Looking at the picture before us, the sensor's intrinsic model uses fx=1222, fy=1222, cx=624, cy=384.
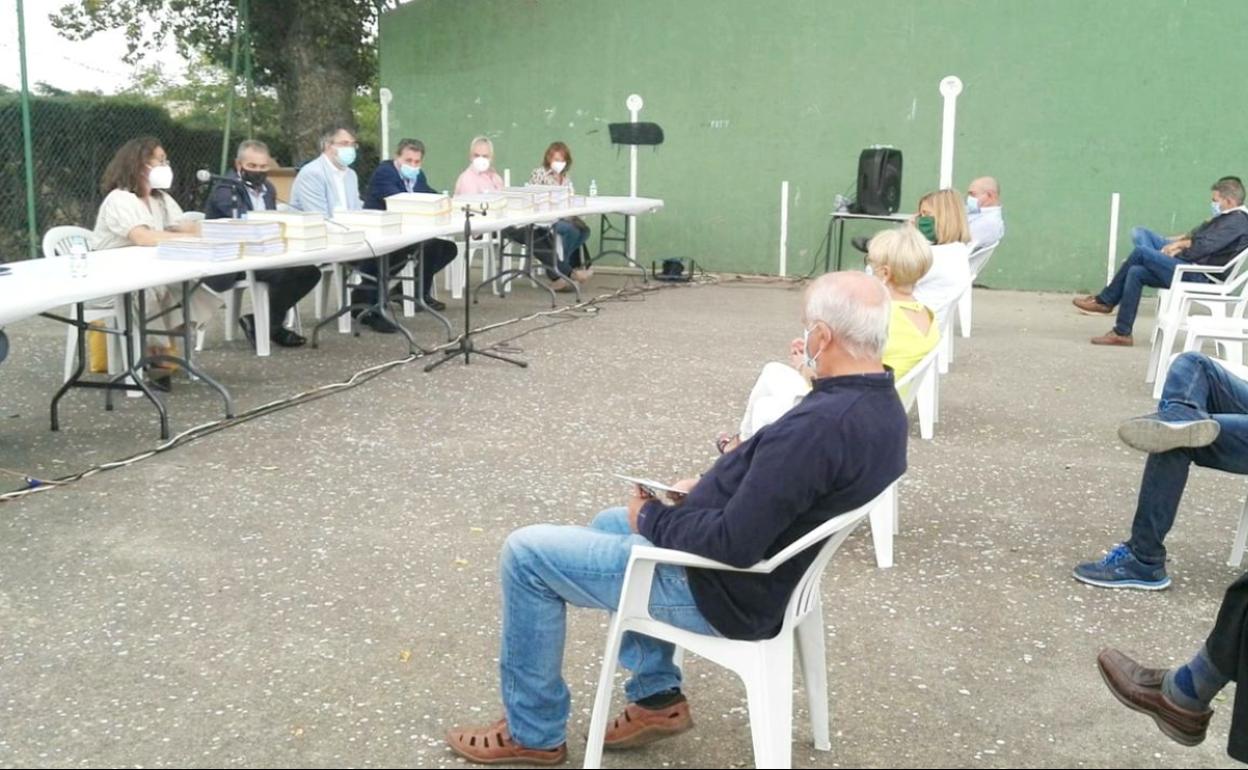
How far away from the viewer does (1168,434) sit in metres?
3.35

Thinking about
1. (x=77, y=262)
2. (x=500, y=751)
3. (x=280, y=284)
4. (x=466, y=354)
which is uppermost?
(x=77, y=262)

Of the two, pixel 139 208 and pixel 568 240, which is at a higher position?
pixel 139 208

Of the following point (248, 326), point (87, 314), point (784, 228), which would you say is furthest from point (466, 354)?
point (784, 228)

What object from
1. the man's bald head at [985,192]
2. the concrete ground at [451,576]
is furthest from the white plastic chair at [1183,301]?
the man's bald head at [985,192]

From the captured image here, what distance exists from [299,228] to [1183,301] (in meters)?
4.93

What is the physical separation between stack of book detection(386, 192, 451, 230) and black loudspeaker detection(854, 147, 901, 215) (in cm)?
433

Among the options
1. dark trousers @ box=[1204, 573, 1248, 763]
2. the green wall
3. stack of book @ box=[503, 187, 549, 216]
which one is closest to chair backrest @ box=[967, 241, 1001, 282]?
the green wall

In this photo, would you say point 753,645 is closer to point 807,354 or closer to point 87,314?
point 807,354

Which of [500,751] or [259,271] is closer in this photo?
[500,751]

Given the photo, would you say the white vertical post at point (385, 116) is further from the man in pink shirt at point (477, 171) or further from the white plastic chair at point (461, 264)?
the man in pink shirt at point (477, 171)

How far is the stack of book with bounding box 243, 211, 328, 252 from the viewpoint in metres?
6.05

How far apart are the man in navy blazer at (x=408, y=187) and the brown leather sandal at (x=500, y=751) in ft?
19.9

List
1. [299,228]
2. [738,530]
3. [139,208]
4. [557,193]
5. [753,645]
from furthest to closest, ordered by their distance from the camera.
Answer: [557,193]
[299,228]
[139,208]
[753,645]
[738,530]

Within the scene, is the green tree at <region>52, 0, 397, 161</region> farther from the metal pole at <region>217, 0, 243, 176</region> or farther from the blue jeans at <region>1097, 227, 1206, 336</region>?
the blue jeans at <region>1097, 227, 1206, 336</region>
